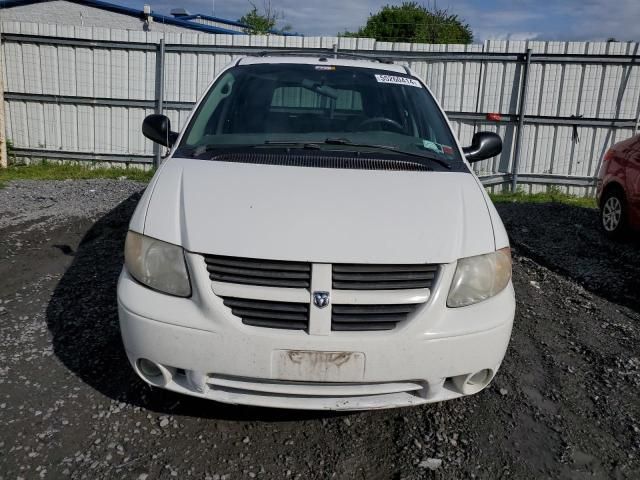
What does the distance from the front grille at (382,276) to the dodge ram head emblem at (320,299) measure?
0.06 metres

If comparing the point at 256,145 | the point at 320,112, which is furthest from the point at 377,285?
the point at 320,112

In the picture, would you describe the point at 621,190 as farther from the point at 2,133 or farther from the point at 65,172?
the point at 2,133

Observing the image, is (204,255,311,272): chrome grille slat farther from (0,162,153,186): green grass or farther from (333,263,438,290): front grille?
(0,162,153,186): green grass

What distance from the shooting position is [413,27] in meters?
38.6

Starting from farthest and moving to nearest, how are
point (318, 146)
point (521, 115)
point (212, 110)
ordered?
1. point (521, 115)
2. point (212, 110)
3. point (318, 146)

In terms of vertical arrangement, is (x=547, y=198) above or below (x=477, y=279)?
below

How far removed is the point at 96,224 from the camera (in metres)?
6.55

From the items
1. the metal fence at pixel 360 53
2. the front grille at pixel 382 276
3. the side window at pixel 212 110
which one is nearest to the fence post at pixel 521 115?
the metal fence at pixel 360 53

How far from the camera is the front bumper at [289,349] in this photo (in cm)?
242

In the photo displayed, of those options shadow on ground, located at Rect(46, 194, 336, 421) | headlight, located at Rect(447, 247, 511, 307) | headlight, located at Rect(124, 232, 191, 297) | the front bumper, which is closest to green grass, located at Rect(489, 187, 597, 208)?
shadow on ground, located at Rect(46, 194, 336, 421)

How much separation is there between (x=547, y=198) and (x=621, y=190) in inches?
109

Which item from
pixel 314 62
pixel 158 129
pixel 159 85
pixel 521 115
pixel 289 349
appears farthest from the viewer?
pixel 159 85

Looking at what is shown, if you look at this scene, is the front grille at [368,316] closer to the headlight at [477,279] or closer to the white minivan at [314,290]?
the white minivan at [314,290]

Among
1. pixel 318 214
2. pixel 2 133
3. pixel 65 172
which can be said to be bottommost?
pixel 65 172
